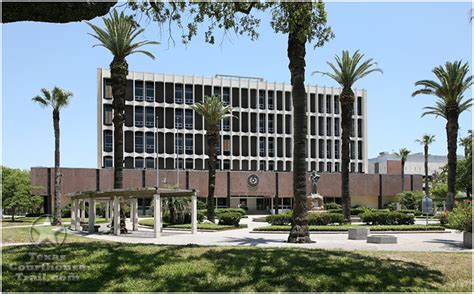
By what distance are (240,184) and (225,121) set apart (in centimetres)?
1729

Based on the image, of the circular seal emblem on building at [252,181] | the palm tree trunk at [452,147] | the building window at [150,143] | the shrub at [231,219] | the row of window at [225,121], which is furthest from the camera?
the building window at [150,143]

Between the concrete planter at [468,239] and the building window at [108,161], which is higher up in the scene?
the building window at [108,161]

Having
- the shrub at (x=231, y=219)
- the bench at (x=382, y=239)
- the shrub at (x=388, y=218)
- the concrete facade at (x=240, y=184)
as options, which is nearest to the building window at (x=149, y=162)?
the concrete facade at (x=240, y=184)

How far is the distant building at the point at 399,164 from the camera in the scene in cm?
12038

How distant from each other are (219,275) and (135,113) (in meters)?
72.5

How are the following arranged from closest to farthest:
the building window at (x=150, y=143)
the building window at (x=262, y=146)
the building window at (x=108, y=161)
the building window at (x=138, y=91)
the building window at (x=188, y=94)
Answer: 1. the building window at (x=108, y=161)
2. the building window at (x=150, y=143)
3. the building window at (x=138, y=91)
4. the building window at (x=188, y=94)
5. the building window at (x=262, y=146)

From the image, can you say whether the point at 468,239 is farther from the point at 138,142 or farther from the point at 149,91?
the point at 149,91

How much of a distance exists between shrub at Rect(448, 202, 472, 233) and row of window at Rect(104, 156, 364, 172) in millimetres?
55197

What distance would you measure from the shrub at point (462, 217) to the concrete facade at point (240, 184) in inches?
1512

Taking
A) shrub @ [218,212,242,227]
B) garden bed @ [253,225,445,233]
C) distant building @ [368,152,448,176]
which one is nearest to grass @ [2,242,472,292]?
garden bed @ [253,225,445,233]

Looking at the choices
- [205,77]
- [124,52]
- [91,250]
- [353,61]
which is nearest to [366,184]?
[205,77]

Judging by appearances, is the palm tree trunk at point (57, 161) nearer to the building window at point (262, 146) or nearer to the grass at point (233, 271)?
the grass at point (233, 271)

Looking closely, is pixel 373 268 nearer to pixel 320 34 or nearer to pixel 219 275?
pixel 219 275

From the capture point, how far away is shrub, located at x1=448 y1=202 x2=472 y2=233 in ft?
73.8
